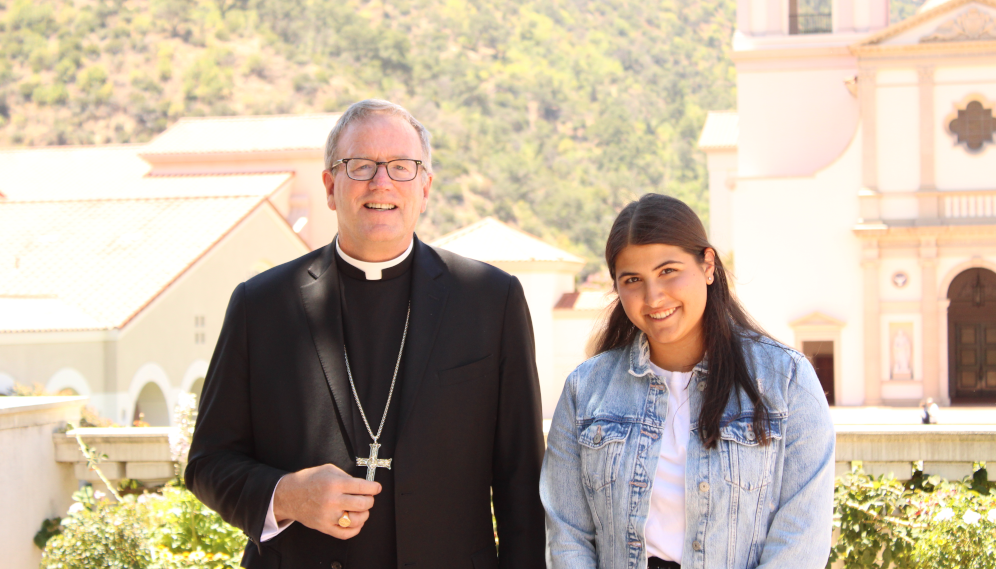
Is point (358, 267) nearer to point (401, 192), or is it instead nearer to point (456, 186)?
point (401, 192)

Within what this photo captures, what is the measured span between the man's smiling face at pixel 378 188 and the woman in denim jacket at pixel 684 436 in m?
0.54

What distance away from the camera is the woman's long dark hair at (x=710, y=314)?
2301 millimetres

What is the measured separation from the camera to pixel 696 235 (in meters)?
2.36

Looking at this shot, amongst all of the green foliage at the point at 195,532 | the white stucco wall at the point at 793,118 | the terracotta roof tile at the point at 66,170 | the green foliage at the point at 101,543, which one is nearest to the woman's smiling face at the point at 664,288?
the green foliage at the point at 195,532

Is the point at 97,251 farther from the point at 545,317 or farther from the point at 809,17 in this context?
the point at 809,17

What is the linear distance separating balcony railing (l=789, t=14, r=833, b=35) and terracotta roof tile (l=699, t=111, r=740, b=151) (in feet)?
18.5

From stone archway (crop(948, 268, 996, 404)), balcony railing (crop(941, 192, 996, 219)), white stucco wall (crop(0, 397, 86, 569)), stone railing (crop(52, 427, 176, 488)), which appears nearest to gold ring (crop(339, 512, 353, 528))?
stone railing (crop(52, 427, 176, 488))

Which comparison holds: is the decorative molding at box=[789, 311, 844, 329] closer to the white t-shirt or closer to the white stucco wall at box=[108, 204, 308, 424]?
the white stucco wall at box=[108, 204, 308, 424]

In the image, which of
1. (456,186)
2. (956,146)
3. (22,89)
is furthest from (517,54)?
(956,146)

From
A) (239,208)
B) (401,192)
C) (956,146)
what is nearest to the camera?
(401,192)

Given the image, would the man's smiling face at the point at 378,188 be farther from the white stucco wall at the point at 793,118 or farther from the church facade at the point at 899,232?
the white stucco wall at the point at 793,118

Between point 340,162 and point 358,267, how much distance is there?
1.02 feet

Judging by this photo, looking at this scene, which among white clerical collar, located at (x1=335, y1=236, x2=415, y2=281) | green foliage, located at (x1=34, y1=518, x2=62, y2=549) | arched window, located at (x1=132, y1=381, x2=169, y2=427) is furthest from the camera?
arched window, located at (x1=132, y1=381, x2=169, y2=427)

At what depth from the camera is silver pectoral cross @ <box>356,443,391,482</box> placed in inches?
93.9
